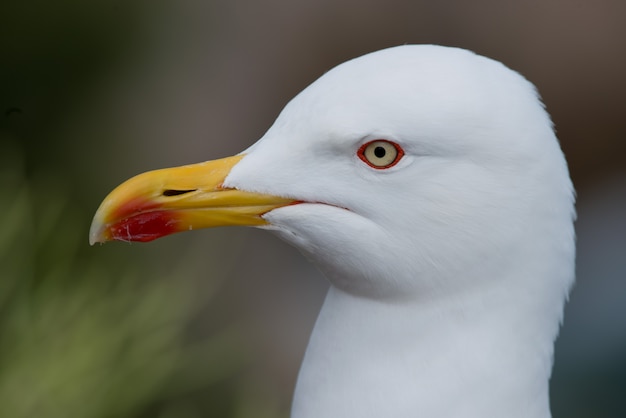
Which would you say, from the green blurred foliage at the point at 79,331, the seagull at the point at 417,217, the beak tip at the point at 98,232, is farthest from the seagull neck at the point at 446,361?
the green blurred foliage at the point at 79,331

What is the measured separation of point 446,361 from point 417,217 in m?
0.29

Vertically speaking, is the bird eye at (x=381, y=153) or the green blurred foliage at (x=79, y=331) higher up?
the bird eye at (x=381, y=153)

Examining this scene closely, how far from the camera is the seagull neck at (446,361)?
2064 mm

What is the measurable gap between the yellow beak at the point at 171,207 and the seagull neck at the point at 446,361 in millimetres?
344

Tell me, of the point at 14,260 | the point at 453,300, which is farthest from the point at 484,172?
the point at 14,260

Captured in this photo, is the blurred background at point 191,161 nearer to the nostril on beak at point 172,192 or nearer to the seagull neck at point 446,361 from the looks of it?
the nostril on beak at point 172,192

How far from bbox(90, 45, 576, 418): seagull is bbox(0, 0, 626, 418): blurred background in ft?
4.25

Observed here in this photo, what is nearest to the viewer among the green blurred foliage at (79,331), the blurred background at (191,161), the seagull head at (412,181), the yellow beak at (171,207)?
the seagull head at (412,181)

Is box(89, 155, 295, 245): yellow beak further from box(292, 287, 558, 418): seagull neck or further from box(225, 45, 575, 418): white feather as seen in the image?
box(292, 287, 558, 418): seagull neck

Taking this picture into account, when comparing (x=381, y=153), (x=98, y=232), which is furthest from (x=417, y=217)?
(x=98, y=232)

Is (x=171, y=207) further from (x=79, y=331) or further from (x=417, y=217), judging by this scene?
(x=79, y=331)

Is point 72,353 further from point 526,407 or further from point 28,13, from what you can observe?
point 28,13

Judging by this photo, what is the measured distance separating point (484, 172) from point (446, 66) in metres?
0.22

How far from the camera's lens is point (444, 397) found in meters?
2.07
